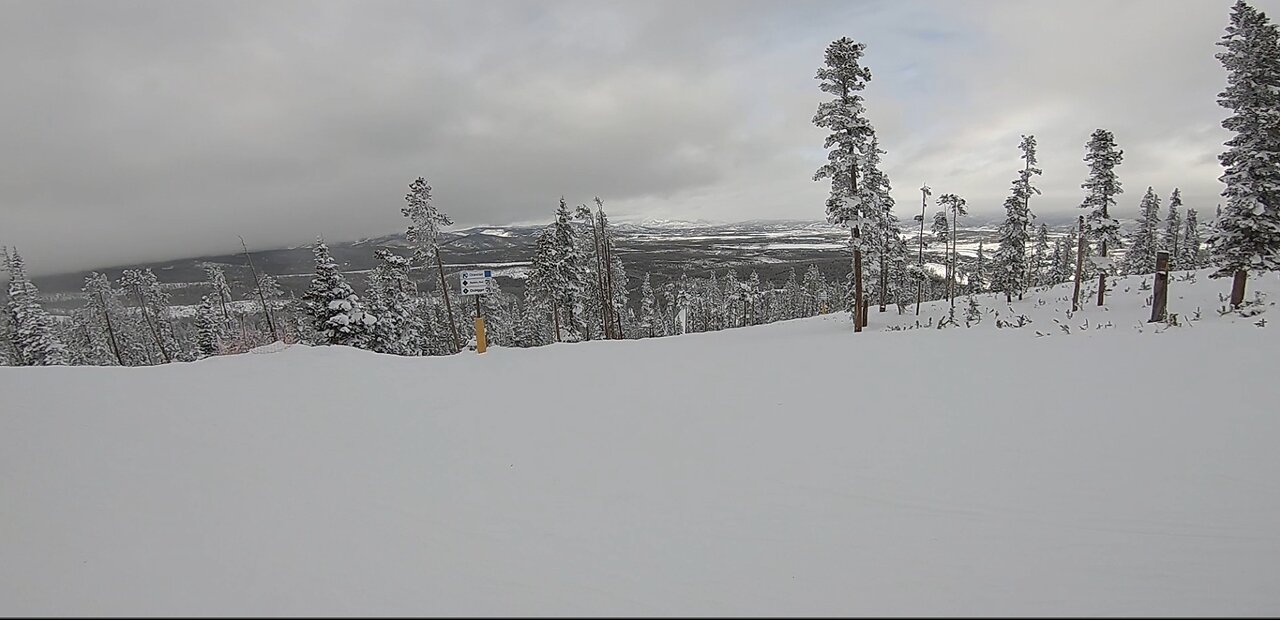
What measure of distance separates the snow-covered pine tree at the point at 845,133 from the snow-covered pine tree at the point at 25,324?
1926 inches

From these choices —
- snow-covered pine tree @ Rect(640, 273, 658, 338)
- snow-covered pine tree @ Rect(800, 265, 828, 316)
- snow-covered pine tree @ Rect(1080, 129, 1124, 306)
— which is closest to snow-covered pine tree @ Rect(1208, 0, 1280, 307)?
snow-covered pine tree @ Rect(1080, 129, 1124, 306)

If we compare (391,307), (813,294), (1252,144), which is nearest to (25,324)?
(391,307)

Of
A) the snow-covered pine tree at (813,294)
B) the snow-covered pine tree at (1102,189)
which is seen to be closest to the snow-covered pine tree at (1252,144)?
the snow-covered pine tree at (1102,189)

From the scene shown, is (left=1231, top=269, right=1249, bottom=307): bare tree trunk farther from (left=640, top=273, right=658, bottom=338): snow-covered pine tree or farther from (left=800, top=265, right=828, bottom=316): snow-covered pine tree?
(left=800, top=265, right=828, bottom=316): snow-covered pine tree

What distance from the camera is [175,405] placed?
25.8ft

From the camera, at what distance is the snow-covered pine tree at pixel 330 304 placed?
26031 mm

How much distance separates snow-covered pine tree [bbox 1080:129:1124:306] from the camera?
24.9 m

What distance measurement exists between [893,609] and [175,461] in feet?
25.3

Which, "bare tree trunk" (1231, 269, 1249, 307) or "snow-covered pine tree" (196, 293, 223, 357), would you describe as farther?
"snow-covered pine tree" (196, 293, 223, 357)

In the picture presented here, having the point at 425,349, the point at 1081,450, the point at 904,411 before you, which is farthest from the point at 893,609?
the point at 425,349

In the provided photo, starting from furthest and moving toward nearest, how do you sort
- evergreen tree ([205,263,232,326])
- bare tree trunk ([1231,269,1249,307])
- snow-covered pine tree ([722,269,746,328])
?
snow-covered pine tree ([722,269,746,328]) < evergreen tree ([205,263,232,326]) < bare tree trunk ([1231,269,1249,307])

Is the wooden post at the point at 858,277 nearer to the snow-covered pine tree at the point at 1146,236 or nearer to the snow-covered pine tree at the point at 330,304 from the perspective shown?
the snow-covered pine tree at the point at 330,304

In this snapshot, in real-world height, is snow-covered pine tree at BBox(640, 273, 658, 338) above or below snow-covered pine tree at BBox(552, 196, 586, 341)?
below

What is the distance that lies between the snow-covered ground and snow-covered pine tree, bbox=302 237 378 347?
17.0 meters
